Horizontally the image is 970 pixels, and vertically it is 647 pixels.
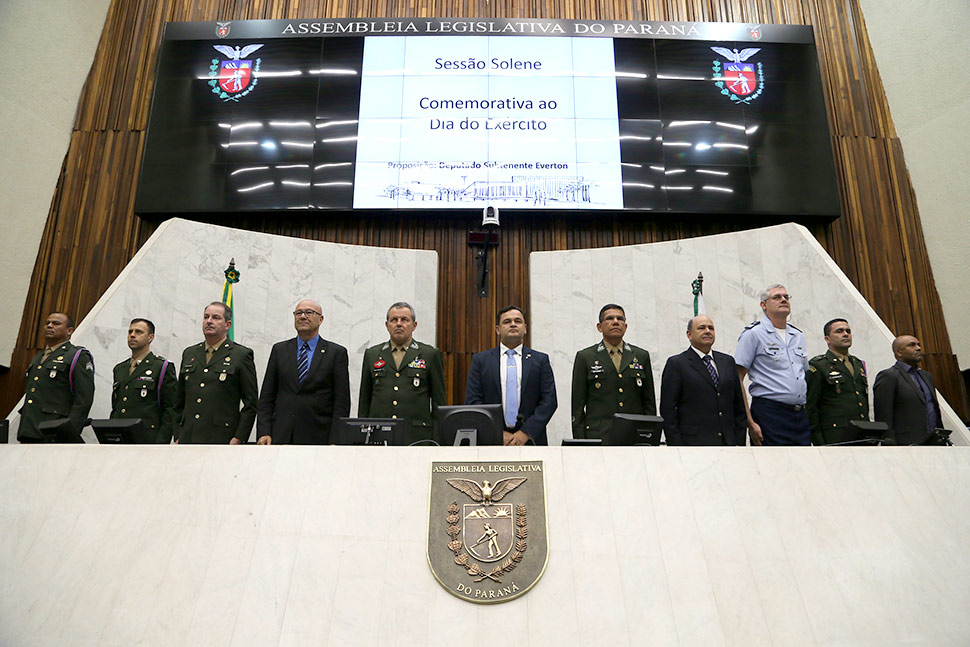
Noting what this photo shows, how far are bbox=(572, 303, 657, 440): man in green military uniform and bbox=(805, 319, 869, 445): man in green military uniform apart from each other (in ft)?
3.21

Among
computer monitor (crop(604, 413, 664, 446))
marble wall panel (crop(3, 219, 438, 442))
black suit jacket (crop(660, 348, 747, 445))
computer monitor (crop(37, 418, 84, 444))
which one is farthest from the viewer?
marble wall panel (crop(3, 219, 438, 442))

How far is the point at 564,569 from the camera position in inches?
81.9

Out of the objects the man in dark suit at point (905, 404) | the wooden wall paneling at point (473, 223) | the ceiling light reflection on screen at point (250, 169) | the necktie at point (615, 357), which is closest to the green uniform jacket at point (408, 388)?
the necktie at point (615, 357)

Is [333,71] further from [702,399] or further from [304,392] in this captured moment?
[702,399]

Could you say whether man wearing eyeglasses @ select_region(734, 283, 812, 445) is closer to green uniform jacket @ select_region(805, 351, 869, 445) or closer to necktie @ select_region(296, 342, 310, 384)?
green uniform jacket @ select_region(805, 351, 869, 445)

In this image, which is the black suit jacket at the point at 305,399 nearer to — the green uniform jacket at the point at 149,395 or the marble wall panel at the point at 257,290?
the green uniform jacket at the point at 149,395

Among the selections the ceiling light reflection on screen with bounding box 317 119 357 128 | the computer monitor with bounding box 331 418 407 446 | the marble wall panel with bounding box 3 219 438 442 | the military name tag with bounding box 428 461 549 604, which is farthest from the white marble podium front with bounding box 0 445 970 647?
the ceiling light reflection on screen with bounding box 317 119 357 128

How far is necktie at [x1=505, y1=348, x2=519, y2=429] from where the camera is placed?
11.6ft

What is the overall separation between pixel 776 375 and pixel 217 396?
2.69 m

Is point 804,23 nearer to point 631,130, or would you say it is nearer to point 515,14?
point 631,130

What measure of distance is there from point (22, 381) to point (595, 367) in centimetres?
454

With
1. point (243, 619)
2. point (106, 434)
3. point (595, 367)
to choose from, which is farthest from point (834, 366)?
point (106, 434)

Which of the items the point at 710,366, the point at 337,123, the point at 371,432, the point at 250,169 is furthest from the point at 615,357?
the point at 250,169

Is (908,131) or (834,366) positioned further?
(908,131)
